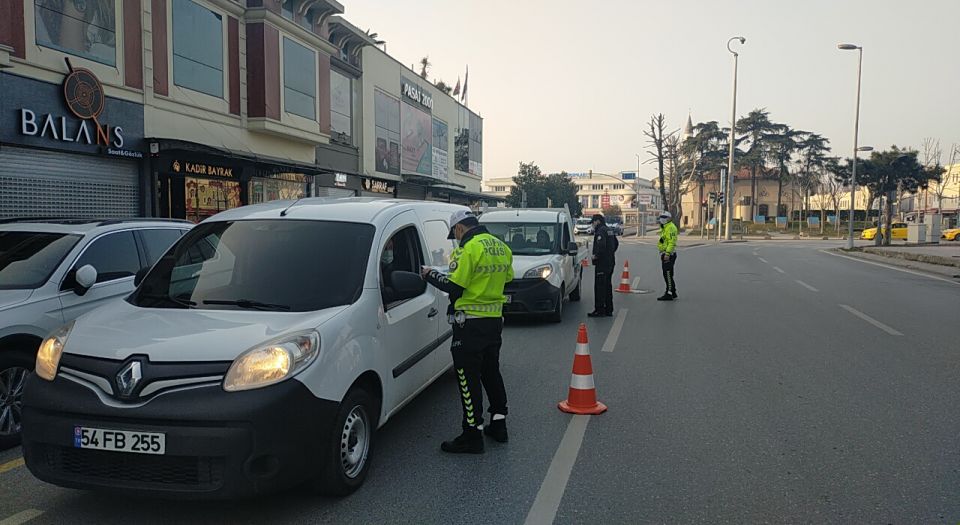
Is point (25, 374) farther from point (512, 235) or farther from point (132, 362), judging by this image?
point (512, 235)

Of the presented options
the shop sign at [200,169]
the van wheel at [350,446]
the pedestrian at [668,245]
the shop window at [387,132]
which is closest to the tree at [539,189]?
the shop window at [387,132]

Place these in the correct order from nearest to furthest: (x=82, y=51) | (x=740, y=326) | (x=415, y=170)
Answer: (x=740, y=326)
(x=82, y=51)
(x=415, y=170)

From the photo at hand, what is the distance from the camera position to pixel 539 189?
3447 inches

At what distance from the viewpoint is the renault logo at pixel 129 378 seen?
3508 mm

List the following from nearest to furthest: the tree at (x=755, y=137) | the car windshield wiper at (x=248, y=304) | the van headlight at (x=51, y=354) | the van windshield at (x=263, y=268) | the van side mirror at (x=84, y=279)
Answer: the van headlight at (x=51, y=354), the car windshield wiper at (x=248, y=304), the van windshield at (x=263, y=268), the van side mirror at (x=84, y=279), the tree at (x=755, y=137)

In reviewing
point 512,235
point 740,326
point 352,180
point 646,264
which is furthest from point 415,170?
point 740,326

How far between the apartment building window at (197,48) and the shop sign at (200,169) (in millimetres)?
1936

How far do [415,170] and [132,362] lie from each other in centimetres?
3225

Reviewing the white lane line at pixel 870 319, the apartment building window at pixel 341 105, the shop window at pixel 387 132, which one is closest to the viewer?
the white lane line at pixel 870 319

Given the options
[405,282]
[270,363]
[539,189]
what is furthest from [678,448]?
[539,189]

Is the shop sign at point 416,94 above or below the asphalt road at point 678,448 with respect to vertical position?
above

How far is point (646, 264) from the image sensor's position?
24578mm

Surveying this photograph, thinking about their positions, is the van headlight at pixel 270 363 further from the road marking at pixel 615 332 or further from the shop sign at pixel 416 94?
the shop sign at pixel 416 94

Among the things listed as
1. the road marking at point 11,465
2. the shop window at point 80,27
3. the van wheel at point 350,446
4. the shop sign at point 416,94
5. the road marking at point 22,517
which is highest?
the shop sign at point 416,94
